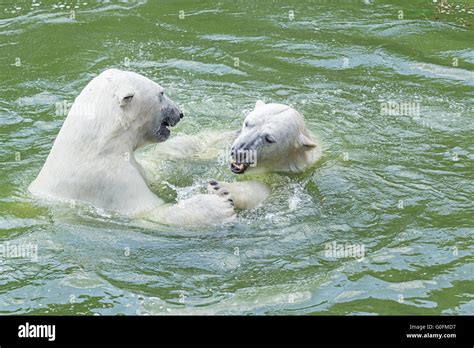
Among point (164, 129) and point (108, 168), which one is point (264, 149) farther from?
point (108, 168)

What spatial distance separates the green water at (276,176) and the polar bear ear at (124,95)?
887 mm

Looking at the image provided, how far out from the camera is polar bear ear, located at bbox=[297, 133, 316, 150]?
315 inches

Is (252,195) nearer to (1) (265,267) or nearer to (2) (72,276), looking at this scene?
(1) (265,267)

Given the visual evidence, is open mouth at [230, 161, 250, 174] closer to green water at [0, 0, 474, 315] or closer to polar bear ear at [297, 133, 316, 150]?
green water at [0, 0, 474, 315]

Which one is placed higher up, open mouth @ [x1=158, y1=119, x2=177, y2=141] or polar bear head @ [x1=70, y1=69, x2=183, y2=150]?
polar bear head @ [x1=70, y1=69, x2=183, y2=150]

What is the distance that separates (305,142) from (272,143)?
42 centimetres

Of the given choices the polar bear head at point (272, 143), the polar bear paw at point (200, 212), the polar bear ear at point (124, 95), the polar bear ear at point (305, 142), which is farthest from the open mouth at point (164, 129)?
the polar bear ear at point (305, 142)

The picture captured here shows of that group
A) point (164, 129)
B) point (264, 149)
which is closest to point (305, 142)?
point (264, 149)

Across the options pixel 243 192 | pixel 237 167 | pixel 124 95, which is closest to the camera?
pixel 124 95

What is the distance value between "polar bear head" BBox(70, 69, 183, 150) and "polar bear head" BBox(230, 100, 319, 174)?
0.67 meters

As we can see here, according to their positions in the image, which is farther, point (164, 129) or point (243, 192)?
point (164, 129)

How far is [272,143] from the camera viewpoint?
7742 millimetres

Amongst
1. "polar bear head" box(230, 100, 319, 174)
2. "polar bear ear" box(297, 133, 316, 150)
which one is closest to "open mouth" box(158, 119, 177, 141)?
"polar bear head" box(230, 100, 319, 174)

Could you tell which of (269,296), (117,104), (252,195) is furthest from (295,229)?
(117,104)
